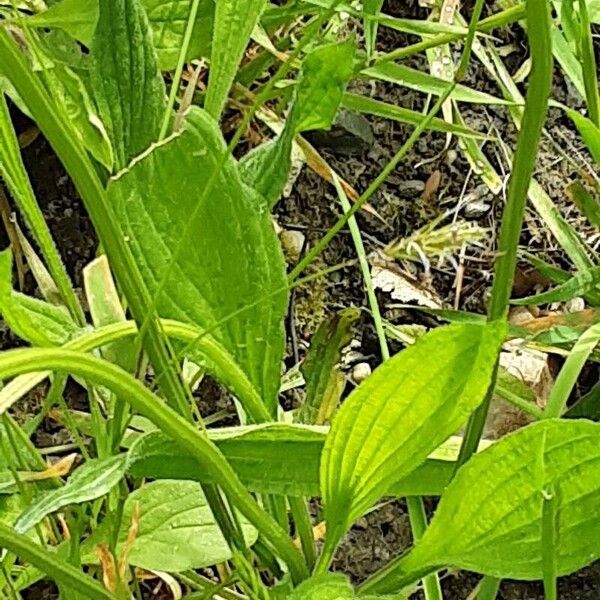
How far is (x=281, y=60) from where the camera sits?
0.84 metres

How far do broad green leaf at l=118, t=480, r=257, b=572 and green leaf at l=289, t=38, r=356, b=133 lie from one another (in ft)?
0.77

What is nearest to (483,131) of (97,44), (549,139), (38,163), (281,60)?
(549,139)

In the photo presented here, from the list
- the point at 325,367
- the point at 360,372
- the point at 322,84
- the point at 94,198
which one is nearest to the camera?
the point at 94,198

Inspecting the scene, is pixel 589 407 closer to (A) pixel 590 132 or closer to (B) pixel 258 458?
(A) pixel 590 132

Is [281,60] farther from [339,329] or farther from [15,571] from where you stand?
[15,571]

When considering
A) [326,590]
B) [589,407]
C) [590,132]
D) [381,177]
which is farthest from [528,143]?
[589,407]

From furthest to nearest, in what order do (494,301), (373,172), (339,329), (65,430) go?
1. (373,172)
2. (65,430)
3. (339,329)
4. (494,301)

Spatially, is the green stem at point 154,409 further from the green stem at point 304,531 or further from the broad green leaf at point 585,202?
the broad green leaf at point 585,202

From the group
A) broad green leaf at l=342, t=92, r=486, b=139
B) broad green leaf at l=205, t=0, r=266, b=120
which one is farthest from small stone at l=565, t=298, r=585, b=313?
broad green leaf at l=205, t=0, r=266, b=120

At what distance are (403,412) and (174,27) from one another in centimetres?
33

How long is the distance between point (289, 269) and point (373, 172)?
118 millimetres

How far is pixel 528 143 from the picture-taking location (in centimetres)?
41

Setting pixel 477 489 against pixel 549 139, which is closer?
pixel 477 489

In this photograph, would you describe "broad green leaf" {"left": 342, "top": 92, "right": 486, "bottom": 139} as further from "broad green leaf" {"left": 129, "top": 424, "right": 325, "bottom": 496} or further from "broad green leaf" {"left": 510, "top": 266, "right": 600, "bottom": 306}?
"broad green leaf" {"left": 129, "top": 424, "right": 325, "bottom": 496}
